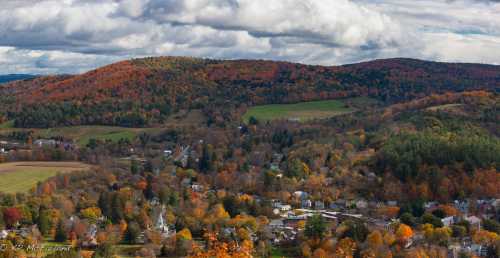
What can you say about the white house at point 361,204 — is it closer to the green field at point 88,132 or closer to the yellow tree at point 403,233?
the yellow tree at point 403,233

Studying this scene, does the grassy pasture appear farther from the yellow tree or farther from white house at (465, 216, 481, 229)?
white house at (465, 216, 481, 229)

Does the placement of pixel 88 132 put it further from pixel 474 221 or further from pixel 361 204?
pixel 474 221

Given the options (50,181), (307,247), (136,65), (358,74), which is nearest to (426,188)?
(307,247)

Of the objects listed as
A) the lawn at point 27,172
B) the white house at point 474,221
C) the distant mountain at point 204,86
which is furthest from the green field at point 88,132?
the white house at point 474,221

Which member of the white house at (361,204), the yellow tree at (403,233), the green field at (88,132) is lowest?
the white house at (361,204)

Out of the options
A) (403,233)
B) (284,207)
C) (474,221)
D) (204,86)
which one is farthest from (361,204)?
(204,86)

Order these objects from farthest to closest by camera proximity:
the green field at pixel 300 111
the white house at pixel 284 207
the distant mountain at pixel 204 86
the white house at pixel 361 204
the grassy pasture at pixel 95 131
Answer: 1. the distant mountain at pixel 204 86
2. the green field at pixel 300 111
3. the grassy pasture at pixel 95 131
4. the white house at pixel 284 207
5. the white house at pixel 361 204
